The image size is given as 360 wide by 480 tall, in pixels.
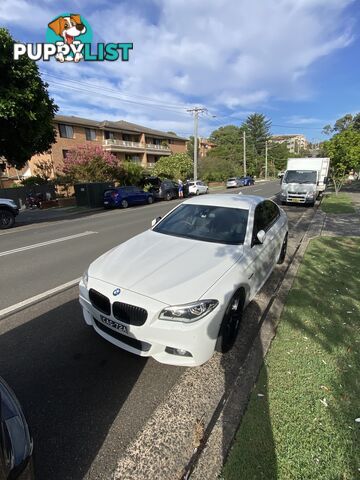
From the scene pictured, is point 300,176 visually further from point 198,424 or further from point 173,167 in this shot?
point 173,167

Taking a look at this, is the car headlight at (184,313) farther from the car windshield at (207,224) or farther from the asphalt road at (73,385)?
the car windshield at (207,224)

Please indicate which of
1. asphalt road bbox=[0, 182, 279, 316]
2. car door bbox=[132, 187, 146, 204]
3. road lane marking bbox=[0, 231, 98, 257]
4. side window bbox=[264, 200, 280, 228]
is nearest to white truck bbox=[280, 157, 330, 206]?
asphalt road bbox=[0, 182, 279, 316]

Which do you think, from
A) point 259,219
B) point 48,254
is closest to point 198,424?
point 259,219

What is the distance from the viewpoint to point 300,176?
15.3 metres

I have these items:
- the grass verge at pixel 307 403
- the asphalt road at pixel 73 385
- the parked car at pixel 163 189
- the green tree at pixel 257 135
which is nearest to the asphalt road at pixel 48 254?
the asphalt road at pixel 73 385

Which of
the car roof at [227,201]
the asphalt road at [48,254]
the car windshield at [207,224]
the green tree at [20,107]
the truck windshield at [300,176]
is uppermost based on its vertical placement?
the green tree at [20,107]

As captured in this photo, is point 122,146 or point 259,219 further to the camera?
point 122,146

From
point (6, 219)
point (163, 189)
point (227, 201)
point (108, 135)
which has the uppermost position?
point (108, 135)

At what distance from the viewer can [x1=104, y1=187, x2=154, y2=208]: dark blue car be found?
18.0 metres

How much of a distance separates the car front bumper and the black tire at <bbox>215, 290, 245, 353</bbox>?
Result: 0.17 metres

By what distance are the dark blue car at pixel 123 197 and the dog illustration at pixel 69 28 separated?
796 cm

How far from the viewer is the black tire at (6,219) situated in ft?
38.8

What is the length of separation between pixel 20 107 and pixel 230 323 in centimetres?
1138

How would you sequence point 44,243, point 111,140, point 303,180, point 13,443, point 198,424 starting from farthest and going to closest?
point 111,140, point 303,180, point 44,243, point 198,424, point 13,443
